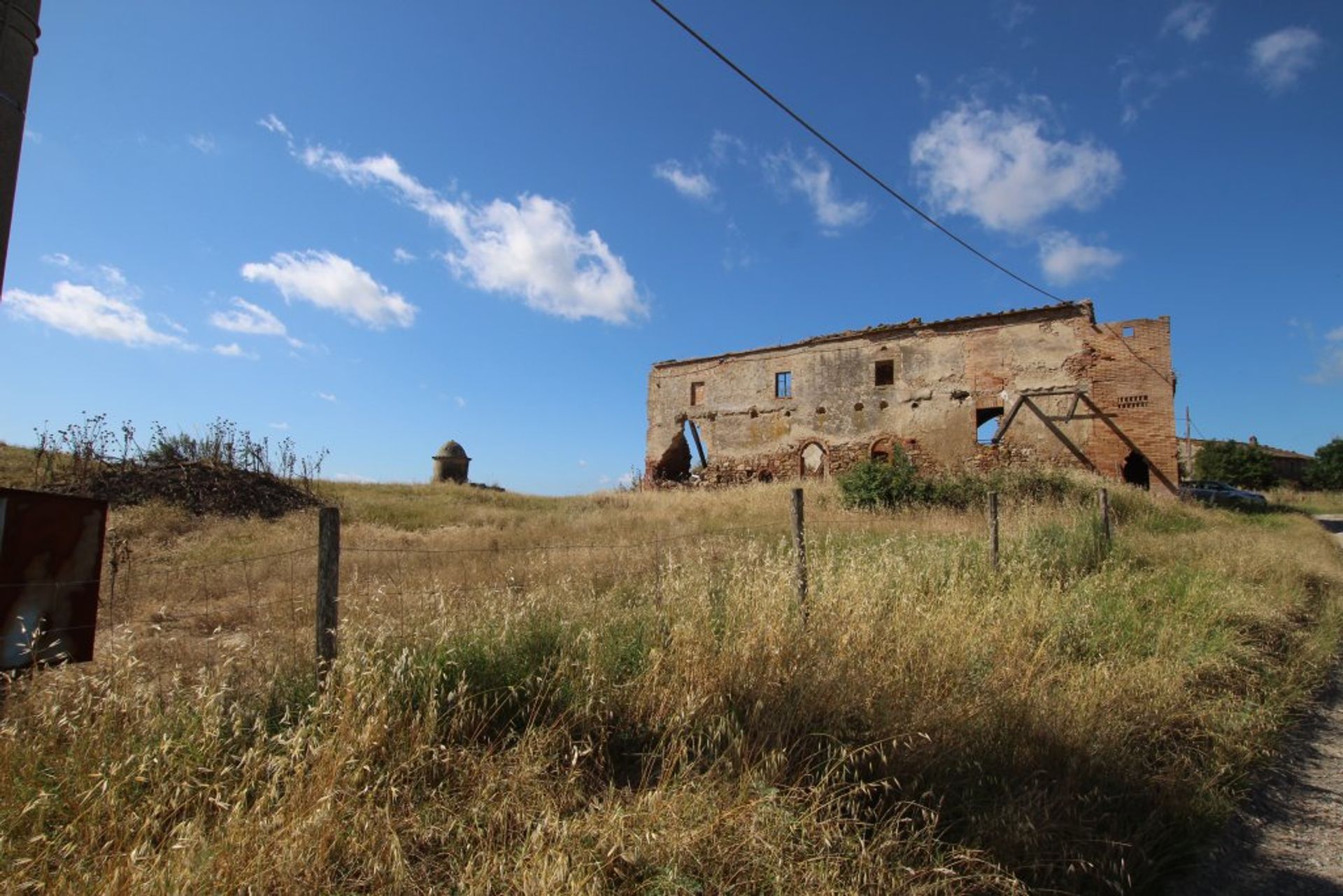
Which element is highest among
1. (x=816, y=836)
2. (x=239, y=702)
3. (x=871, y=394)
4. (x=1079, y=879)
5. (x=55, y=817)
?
(x=871, y=394)

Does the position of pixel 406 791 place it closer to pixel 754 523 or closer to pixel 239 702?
pixel 239 702

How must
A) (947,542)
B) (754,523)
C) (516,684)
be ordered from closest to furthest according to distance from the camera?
(516,684) → (947,542) → (754,523)

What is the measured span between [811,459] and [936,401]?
4871 millimetres

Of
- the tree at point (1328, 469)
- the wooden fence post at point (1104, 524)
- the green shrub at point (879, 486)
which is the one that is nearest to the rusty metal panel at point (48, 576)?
the wooden fence post at point (1104, 524)

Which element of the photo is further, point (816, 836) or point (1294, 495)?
point (1294, 495)

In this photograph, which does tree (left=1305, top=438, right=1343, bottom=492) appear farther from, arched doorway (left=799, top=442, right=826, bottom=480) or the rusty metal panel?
the rusty metal panel

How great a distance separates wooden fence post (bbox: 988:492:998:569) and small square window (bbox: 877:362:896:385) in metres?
16.9

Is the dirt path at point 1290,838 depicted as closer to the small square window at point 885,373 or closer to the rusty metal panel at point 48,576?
the rusty metal panel at point 48,576

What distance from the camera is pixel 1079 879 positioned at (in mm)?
2738

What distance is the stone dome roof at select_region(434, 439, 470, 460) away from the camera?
85.4 feet

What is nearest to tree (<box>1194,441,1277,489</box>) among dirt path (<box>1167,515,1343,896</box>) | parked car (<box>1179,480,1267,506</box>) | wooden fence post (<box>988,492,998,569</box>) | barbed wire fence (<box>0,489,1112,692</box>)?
parked car (<box>1179,480,1267,506</box>)

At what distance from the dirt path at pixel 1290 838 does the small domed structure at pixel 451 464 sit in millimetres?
24134

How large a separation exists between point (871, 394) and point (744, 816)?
22481 millimetres

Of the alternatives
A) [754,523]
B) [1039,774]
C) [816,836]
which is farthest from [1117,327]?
[816,836]
